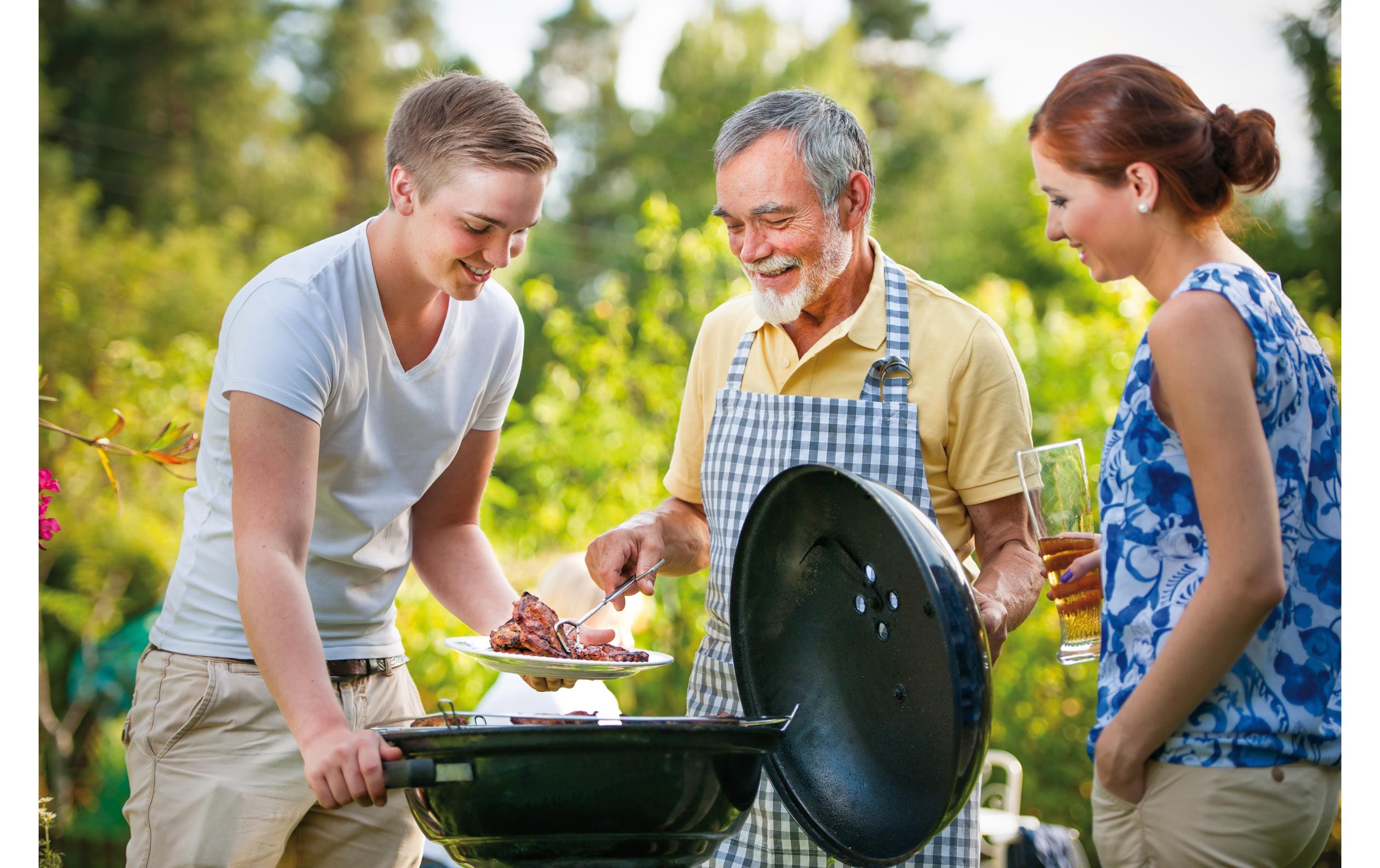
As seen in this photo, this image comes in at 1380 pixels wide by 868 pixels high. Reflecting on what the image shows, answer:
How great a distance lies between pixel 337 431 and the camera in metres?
1.85

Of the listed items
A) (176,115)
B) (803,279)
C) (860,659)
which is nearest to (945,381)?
(803,279)

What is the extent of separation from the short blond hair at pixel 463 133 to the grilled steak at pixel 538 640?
72 centimetres

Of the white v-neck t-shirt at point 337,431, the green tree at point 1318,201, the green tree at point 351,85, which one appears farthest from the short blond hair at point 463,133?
the green tree at point 351,85

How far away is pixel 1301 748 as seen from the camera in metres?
1.30

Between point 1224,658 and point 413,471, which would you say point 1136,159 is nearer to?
point 1224,658

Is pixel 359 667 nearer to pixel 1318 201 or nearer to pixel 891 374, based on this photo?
pixel 891 374

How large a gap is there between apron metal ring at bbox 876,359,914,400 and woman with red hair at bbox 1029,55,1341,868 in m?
0.56

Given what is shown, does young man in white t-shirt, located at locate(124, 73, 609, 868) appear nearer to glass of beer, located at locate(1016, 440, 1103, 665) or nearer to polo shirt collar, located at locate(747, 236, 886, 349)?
polo shirt collar, located at locate(747, 236, 886, 349)

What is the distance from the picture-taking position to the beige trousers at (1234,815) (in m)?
1.28

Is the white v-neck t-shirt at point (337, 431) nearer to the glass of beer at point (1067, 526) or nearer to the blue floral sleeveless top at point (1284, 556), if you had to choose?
the glass of beer at point (1067, 526)

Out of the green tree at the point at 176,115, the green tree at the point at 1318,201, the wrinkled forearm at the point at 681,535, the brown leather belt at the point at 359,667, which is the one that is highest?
the green tree at the point at 176,115

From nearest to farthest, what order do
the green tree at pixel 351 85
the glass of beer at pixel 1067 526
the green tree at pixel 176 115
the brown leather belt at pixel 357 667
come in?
the glass of beer at pixel 1067 526 < the brown leather belt at pixel 357 667 < the green tree at pixel 176 115 < the green tree at pixel 351 85

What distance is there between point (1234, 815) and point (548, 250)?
1532 centimetres

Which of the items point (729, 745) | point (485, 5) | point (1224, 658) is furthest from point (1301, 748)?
point (485, 5)
